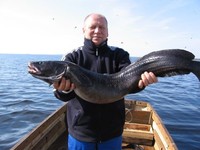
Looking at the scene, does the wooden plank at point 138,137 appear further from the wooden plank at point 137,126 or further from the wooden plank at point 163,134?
the wooden plank at point 137,126

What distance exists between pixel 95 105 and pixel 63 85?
67 cm

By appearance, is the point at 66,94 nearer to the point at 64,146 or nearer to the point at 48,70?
the point at 48,70

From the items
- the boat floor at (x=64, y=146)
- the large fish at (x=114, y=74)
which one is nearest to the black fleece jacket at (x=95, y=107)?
the large fish at (x=114, y=74)

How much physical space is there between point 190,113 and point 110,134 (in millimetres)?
13930

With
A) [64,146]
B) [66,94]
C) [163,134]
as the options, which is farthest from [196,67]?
[64,146]

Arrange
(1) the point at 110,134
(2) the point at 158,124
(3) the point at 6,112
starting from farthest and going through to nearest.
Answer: (3) the point at 6,112 < (2) the point at 158,124 < (1) the point at 110,134

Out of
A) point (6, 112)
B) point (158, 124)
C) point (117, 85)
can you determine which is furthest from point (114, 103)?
point (6, 112)

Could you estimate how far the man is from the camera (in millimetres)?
4508

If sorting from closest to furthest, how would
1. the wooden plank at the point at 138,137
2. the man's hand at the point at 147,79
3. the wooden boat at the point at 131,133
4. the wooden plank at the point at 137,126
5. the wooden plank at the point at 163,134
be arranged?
1. the man's hand at the point at 147,79
2. the wooden plank at the point at 163,134
3. the wooden boat at the point at 131,133
4. the wooden plank at the point at 138,137
5. the wooden plank at the point at 137,126

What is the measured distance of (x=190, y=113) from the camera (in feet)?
56.2

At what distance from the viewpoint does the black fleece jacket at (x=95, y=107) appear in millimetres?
4508

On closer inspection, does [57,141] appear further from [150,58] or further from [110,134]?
[150,58]

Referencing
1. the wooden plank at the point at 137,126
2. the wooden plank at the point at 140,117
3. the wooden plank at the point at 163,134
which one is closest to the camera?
the wooden plank at the point at 163,134

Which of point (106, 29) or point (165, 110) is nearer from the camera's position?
point (106, 29)
